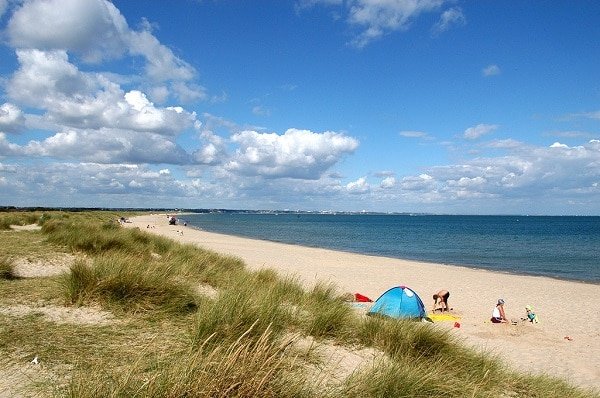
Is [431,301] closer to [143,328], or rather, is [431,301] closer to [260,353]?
[143,328]

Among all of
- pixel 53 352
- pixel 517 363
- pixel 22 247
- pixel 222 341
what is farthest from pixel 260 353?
pixel 22 247

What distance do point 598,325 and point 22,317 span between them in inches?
553

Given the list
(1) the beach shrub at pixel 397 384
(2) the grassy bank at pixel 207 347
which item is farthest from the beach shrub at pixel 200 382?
(1) the beach shrub at pixel 397 384

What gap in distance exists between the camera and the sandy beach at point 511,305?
8555mm

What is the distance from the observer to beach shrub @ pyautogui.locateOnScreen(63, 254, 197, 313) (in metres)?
5.93

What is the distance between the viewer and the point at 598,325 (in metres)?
11.9

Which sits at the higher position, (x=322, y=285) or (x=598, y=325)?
(x=322, y=285)

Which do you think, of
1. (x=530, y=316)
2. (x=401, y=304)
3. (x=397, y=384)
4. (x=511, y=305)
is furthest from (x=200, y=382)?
(x=511, y=305)

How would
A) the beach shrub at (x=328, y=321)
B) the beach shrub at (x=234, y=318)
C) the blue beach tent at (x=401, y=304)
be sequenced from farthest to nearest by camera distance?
the blue beach tent at (x=401, y=304), the beach shrub at (x=328, y=321), the beach shrub at (x=234, y=318)

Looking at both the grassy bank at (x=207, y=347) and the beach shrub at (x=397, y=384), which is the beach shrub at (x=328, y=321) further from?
the beach shrub at (x=397, y=384)

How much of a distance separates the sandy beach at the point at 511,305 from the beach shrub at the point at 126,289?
3.98 metres

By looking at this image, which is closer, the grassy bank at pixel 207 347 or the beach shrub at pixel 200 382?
the beach shrub at pixel 200 382

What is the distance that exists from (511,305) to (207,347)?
13.3m

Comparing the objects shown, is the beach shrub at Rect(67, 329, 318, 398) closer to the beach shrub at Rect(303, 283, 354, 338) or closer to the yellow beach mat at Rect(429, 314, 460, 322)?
the beach shrub at Rect(303, 283, 354, 338)
